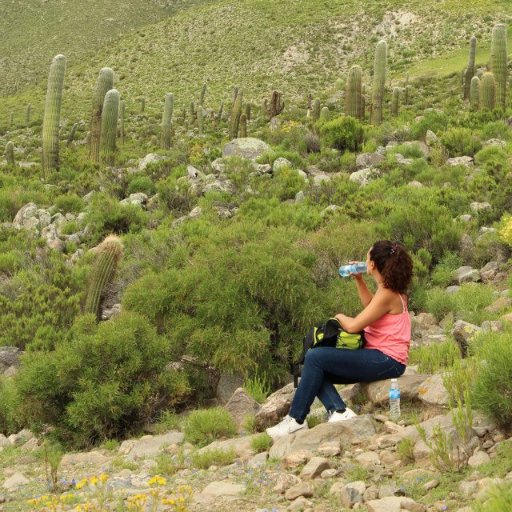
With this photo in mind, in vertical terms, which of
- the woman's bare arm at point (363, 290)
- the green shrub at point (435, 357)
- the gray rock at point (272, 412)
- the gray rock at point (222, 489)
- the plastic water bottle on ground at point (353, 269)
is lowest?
the gray rock at point (272, 412)

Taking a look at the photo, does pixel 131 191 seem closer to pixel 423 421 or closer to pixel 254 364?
pixel 254 364

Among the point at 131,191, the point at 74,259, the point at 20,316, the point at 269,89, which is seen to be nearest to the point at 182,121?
the point at 269,89

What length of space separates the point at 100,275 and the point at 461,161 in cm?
847

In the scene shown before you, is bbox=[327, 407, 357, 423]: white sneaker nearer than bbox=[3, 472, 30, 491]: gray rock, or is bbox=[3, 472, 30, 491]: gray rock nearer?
bbox=[327, 407, 357, 423]: white sneaker

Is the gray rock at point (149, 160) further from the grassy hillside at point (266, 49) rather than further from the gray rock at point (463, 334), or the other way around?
the grassy hillside at point (266, 49)

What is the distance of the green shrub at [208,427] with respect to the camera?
22.0 feet

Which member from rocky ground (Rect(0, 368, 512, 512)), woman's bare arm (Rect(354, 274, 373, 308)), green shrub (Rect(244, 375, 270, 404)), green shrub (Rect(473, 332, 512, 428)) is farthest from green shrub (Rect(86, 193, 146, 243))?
green shrub (Rect(473, 332, 512, 428))

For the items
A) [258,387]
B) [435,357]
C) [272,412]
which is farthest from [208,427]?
[435,357]

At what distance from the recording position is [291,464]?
5.37 meters

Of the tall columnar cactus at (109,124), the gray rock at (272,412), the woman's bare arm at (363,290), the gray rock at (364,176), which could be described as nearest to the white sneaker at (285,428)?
the gray rock at (272,412)

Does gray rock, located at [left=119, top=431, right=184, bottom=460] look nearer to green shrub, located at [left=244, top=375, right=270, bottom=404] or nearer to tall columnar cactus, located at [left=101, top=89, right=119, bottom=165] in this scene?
green shrub, located at [left=244, top=375, right=270, bottom=404]

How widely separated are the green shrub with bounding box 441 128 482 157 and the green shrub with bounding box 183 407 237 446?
1178 centimetres

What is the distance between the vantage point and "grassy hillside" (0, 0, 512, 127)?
46.6 meters

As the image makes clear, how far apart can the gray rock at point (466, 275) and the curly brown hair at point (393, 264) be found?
4.45m
